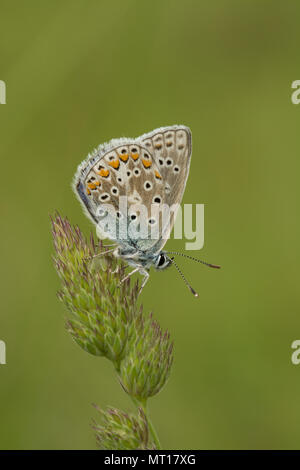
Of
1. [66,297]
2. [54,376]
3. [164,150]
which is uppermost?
[164,150]

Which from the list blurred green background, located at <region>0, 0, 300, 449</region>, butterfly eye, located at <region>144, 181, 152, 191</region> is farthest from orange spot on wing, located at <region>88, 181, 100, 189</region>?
blurred green background, located at <region>0, 0, 300, 449</region>

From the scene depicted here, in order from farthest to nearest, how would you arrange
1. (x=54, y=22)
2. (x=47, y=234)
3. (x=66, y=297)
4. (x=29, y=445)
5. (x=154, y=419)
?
(x=54, y=22), (x=47, y=234), (x=154, y=419), (x=29, y=445), (x=66, y=297)

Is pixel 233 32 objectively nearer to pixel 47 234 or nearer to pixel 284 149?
pixel 284 149

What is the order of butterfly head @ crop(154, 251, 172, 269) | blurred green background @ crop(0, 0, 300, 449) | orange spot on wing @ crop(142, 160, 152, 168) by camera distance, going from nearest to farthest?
butterfly head @ crop(154, 251, 172, 269) → orange spot on wing @ crop(142, 160, 152, 168) → blurred green background @ crop(0, 0, 300, 449)

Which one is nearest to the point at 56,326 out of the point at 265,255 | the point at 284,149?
the point at 265,255

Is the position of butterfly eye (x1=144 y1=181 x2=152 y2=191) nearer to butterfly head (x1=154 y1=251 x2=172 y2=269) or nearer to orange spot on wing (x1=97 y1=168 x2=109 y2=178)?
orange spot on wing (x1=97 y1=168 x2=109 y2=178)
